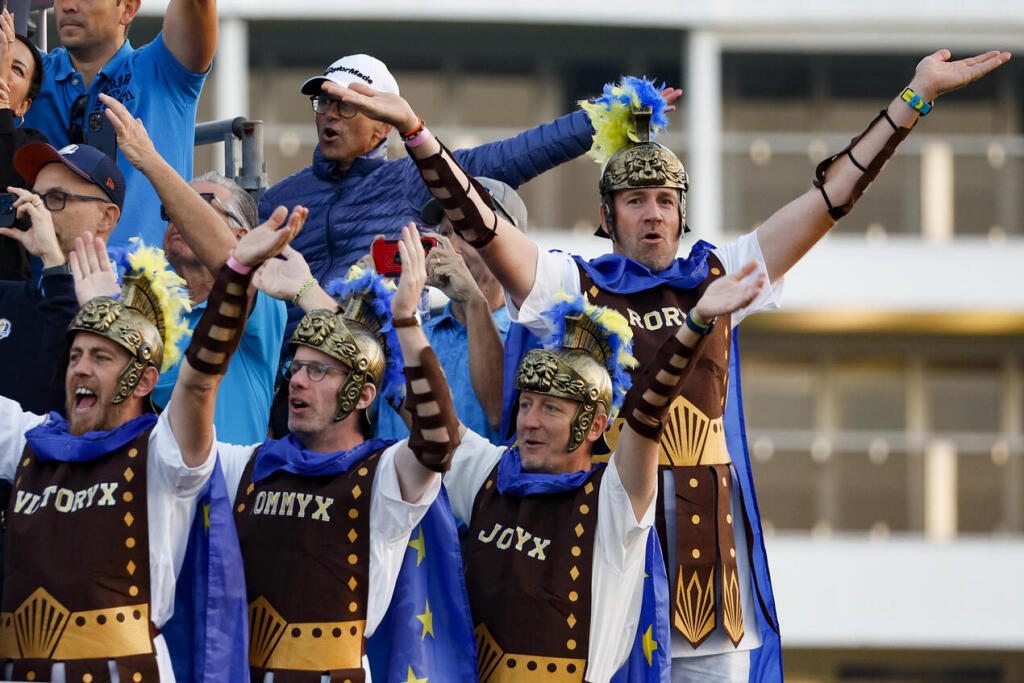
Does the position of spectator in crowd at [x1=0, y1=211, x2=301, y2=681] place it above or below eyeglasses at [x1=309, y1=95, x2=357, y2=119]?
below

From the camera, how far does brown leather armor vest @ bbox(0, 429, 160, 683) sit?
519 cm

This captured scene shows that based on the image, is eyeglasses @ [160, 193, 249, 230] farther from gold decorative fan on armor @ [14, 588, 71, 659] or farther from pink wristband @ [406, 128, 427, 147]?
gold decorative fan on armor @ [14, 588, 71, 659]

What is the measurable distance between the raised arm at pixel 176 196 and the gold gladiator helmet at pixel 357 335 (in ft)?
1.15

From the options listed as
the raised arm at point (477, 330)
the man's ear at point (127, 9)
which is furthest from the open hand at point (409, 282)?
the man's ear at point (127, 9)

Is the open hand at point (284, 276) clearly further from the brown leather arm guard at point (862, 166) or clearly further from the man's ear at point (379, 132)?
the brown leather arm guard at point (862, 166)

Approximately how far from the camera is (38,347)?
5855mm

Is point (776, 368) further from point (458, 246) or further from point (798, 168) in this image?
point (458, 246)

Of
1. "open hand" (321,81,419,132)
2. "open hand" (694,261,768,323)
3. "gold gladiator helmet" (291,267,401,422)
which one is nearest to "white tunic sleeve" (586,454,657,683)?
"open hand" (694,261,768,323)

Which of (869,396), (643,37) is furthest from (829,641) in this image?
(643,37)

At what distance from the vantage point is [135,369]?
17.8ft

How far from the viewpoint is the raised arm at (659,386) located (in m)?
5.14

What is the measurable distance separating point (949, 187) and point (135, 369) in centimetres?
1264

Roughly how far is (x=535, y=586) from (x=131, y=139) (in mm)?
1682

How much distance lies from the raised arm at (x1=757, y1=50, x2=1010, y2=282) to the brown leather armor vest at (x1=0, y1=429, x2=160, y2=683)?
1911 mm
